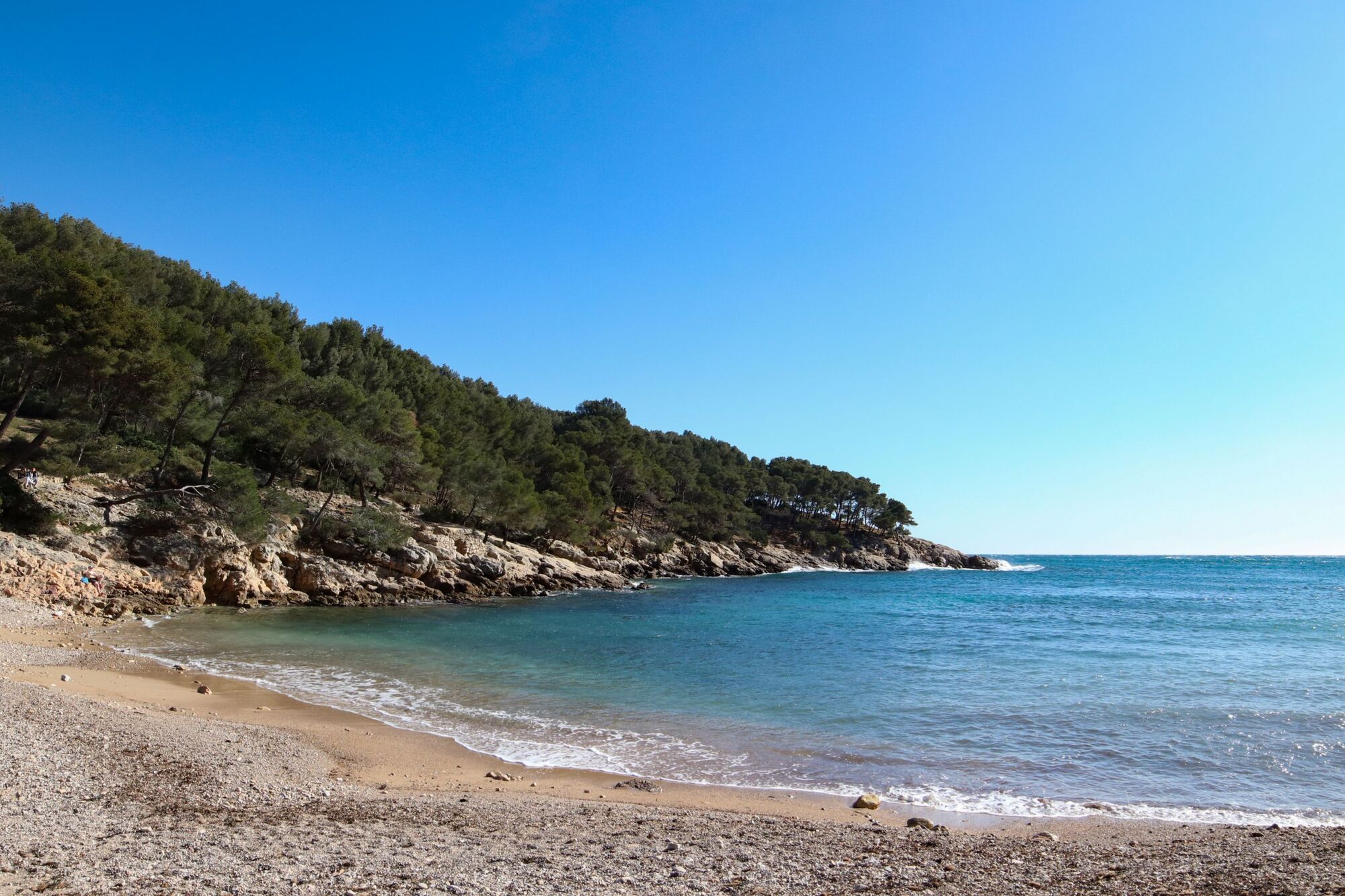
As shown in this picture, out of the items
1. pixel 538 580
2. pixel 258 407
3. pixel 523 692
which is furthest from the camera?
pixel 538 580

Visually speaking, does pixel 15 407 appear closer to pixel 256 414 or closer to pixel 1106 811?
pixel 256 414

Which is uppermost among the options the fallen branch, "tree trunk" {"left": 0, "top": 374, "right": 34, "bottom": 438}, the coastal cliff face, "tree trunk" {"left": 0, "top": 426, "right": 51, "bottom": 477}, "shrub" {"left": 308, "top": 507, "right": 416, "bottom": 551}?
"tree trunk" {"left": 0, "top": 374, "right": 34, "bottom": 438}

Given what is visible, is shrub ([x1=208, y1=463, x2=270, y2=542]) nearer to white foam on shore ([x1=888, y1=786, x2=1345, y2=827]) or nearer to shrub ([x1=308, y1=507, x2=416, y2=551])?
shrub ([x1=308, y1=507, x2=416, y2=551])

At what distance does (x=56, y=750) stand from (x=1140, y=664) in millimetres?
25951

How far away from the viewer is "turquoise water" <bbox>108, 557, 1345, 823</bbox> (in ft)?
36.5

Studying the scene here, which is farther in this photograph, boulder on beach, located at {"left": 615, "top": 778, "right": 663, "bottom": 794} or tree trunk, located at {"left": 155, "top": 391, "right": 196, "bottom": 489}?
tree trunk, located at {"left": 155, "top": 391, "right": 196, "bottom": 489}

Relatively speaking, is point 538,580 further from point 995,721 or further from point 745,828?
point 745,828

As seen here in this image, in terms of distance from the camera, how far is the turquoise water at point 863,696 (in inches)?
438

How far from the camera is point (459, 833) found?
23.5 ft

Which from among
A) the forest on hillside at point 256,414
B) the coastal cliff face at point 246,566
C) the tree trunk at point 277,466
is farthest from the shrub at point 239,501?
the tree trunk at point 277,466

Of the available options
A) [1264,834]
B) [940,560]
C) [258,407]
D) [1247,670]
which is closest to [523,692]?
[1264,834]

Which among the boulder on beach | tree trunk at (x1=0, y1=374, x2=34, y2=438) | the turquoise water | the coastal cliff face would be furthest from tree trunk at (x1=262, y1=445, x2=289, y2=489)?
the boulder on beach

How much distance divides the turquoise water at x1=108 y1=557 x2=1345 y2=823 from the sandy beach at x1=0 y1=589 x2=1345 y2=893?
1458mm

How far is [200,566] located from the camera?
96.6ft
